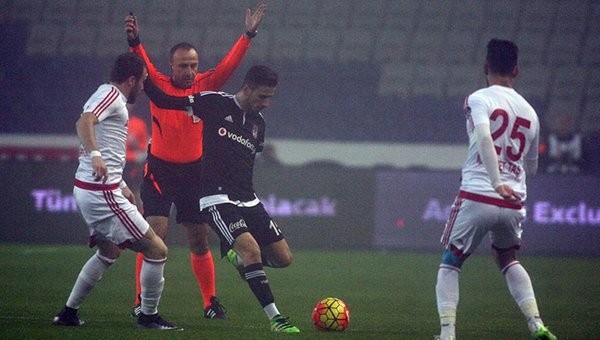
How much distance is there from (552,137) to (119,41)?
33.3 feet

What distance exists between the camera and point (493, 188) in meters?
8.02

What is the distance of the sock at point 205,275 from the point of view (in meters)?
10.3

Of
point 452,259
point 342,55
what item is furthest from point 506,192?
point 342,55

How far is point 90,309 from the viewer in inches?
410

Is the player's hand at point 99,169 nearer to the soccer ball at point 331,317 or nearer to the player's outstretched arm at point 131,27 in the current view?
the player's outstretched arm at point 131,27

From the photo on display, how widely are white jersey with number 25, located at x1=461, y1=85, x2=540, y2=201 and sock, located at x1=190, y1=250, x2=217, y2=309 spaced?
2853 millimetres

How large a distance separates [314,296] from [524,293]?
4.04m

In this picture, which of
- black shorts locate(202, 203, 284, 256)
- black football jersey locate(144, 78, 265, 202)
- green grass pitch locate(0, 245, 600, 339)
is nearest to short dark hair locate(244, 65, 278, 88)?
black football jersey locate(144, 78, 265, 202)

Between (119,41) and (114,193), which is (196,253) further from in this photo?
(119,41)

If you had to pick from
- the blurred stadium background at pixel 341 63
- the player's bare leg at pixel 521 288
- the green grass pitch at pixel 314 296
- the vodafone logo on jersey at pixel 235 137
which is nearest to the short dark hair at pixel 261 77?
the vodafone logo on jersey at pixel 235 137

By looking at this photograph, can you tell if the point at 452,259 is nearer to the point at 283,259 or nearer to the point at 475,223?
the point at 475,223

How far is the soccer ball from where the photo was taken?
9.16 meters

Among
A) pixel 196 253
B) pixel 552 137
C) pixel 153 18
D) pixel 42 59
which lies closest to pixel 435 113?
pixel 552 137

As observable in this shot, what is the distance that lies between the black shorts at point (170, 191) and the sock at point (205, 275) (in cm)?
34
